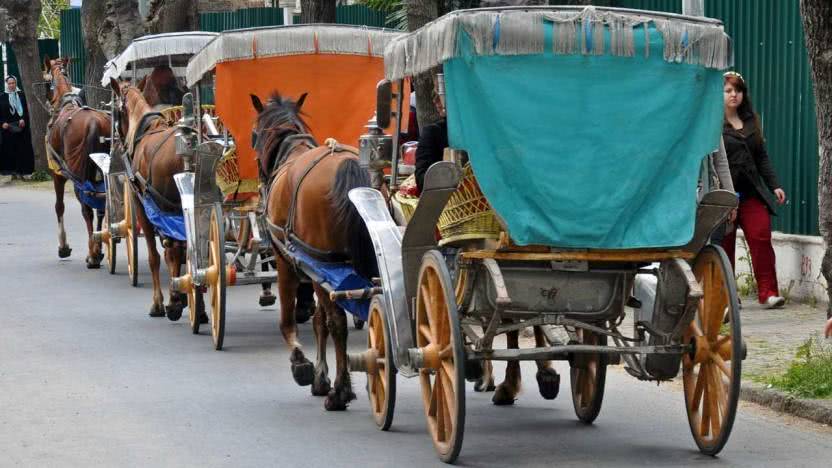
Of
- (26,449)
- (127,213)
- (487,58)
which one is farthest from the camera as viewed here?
(127,213)

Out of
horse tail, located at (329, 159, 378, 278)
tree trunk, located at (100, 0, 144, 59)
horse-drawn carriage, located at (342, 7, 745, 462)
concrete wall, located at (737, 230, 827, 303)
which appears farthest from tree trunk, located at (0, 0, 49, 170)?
horse-drawn carriage, located at (342, 7, 745, 462)

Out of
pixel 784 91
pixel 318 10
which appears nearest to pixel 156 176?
pixel 318 10

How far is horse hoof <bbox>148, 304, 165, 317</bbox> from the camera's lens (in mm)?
13977

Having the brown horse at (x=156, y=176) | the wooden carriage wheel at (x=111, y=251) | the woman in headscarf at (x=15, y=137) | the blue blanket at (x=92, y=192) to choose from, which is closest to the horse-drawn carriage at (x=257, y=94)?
the brown horse at (x=156, y=176)

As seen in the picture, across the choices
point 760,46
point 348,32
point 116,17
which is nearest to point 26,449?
point 348,32

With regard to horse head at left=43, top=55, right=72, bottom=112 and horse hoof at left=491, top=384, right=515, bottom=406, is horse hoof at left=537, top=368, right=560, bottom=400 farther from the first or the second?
horse head at left=43, top=55, right=72, bottom=112

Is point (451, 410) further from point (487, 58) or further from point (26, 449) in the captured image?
point (26, 449)

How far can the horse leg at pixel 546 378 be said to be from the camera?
927 centimetres

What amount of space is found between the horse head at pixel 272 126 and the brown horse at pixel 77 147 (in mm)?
7023

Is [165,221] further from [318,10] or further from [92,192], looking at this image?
[318,10]

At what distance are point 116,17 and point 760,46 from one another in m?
13.7

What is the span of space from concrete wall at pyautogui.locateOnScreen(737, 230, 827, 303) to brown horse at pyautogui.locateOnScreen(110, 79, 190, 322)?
505 cm

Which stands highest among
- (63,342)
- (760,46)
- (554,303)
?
(760,46)

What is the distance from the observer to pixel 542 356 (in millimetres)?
7598
